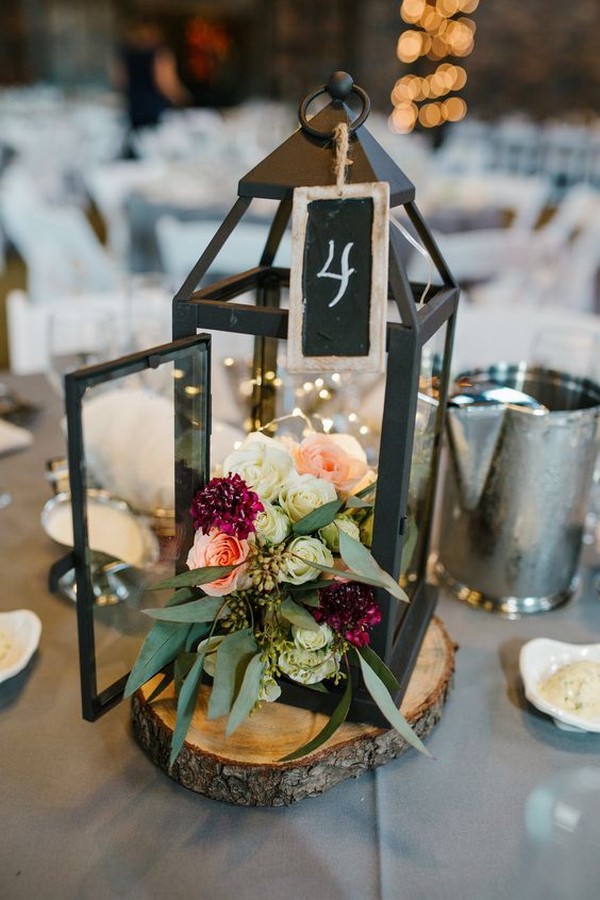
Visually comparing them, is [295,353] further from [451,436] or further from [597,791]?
[597,791]

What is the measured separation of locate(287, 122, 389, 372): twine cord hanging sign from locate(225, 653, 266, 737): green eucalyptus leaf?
25cm

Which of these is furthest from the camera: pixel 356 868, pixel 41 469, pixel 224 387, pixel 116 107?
pixel 116 107

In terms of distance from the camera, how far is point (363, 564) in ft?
2.29

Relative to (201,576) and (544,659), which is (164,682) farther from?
(544,659)

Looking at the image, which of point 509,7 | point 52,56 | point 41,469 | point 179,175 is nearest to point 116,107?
point 52,56

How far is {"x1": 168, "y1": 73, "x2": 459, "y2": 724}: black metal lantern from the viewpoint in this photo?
2.24ft

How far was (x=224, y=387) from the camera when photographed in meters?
1.10

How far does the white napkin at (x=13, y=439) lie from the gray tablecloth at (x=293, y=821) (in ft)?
1.88

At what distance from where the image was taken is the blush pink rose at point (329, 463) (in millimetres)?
773

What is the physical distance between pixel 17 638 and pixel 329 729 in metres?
0.39

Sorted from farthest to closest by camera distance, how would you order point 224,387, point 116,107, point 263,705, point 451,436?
point 116,107, point 224,387, point 451,436, point 263,705

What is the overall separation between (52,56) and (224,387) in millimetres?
9979

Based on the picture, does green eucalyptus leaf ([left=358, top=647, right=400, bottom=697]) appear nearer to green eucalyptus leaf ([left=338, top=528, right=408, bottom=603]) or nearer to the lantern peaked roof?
green eucalyptus leaf ([left=338, top=528, right=408, bottom=603])

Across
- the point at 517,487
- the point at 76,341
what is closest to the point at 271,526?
the point at 517,487
